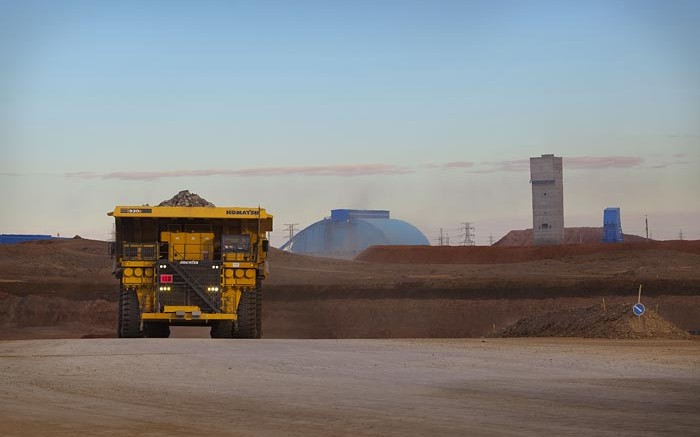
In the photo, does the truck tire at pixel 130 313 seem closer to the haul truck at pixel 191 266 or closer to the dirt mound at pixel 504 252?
the haul truck at pixel 191 266

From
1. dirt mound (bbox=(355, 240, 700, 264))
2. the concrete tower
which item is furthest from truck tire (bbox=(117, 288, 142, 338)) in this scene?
the concrete tower

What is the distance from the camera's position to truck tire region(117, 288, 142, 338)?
3128 centimetres

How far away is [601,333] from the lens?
3275cm

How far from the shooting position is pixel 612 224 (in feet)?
392

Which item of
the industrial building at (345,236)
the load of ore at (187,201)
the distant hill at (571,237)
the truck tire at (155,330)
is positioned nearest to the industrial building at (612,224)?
the distant hill at (571,237)

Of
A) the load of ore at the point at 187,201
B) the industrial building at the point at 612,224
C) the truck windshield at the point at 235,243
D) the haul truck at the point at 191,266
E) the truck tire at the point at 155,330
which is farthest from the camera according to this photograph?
the industrial building at the point at 612,224

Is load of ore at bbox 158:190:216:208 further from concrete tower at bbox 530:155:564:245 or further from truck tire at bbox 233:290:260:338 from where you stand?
concrete tower at bbox 530:155:564:245

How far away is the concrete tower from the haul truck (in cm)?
6661

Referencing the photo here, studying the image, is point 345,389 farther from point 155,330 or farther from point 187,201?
point 187,201

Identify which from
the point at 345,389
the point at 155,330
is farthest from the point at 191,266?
the point at 345,389

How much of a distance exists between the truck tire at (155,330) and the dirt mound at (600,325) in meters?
11.6

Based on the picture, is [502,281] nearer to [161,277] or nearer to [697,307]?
[697,307]

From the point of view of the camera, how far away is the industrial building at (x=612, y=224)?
119500mm

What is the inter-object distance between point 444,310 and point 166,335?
22625mm
